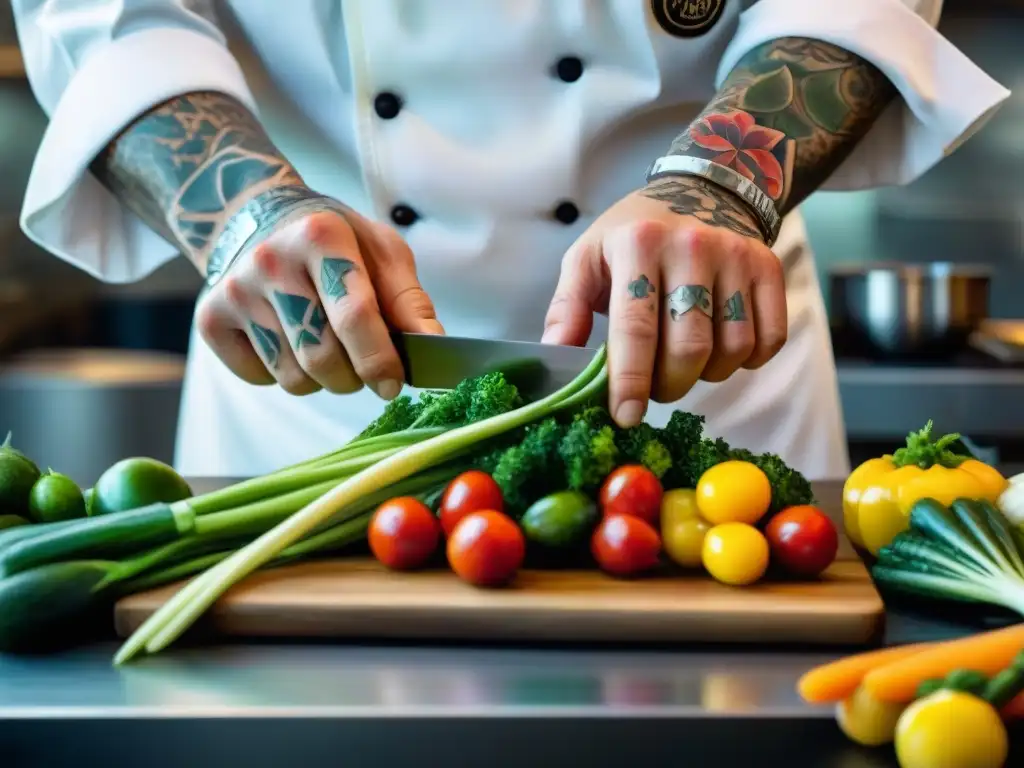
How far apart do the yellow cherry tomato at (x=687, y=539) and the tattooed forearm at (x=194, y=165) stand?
0.57 meters

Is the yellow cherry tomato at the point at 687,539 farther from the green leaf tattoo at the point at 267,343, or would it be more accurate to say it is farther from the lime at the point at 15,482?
the lime at the point at 15,482

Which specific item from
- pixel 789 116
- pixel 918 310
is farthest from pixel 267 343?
pixel 918 310

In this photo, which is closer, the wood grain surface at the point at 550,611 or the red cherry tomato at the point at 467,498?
the wood grain surface at the point at 550,611

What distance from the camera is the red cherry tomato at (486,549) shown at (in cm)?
96

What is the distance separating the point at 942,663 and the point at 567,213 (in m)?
0.92

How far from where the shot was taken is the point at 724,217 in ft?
3.80

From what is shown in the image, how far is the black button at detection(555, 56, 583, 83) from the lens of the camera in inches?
59.8

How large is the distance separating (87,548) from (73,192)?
26.8 inches

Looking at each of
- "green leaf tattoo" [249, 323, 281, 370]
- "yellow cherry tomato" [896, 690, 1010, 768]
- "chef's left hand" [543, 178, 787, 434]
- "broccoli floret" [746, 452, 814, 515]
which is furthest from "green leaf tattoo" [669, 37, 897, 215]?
"yellow cherry tomato" [896, 690, 1010, 768]

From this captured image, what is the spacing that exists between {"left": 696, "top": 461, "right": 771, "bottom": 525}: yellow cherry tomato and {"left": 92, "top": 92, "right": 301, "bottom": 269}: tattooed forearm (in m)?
0.58

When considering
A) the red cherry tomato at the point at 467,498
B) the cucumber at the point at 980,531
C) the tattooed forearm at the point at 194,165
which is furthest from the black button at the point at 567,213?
the cucumber at the point at 980,531

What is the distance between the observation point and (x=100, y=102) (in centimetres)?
141

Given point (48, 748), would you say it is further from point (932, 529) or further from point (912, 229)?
point (912, 229)

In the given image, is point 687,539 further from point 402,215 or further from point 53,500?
point 402,215
